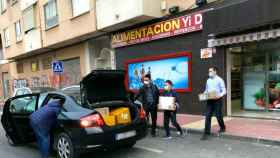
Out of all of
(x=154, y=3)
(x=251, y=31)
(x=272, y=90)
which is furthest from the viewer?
(x=154, y=3)

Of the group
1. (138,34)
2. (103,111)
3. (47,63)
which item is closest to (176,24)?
(138,34)

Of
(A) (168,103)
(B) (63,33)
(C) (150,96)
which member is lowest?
(A) (168,103)

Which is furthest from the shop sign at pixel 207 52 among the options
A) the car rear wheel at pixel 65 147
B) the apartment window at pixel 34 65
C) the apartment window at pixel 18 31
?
the apartment window at pixel 18 31

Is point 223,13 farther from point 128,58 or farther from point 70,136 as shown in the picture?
point 70,136

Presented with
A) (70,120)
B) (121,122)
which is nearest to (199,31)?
(121,122)

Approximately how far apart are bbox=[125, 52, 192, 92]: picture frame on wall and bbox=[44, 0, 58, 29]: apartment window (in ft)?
22.3

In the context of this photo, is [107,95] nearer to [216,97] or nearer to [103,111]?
[103,111]

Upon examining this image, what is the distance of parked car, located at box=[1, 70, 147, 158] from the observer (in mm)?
5453

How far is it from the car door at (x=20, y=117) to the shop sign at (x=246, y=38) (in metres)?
6.13

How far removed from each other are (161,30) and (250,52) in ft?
11.9

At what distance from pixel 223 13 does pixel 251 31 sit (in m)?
1.15

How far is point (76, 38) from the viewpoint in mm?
16141

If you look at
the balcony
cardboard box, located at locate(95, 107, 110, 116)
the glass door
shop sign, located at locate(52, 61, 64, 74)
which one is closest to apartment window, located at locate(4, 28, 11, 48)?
shop sign, located at locate(52, 61, 64, 74)

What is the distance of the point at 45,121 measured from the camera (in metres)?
5.70
